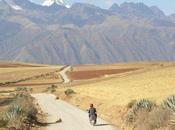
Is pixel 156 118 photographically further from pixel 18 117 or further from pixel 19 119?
pixel 18 117

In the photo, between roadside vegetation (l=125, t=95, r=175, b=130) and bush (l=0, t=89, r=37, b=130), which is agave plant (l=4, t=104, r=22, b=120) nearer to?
bush (l=0, t=89, r=37, b=130)

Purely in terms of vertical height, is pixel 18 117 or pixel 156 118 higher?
pixel 18 117

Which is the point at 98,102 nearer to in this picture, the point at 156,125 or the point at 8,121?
the point at 8,121

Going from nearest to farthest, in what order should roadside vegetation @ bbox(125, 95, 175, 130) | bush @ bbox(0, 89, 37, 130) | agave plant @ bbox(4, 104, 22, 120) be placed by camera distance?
roadside vegetation @ bbox(125, 95, 175, 130) → bush @ bbox(0, 89, 37, 130) → agave plant @ bbox(4, 104, 22, 120)

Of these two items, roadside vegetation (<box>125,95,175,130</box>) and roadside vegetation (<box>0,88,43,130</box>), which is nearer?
roadside vegetation (<box>125,95,175,130</box>)

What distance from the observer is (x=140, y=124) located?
26.5 metres

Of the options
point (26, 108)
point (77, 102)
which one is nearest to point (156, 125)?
point (26, 108)

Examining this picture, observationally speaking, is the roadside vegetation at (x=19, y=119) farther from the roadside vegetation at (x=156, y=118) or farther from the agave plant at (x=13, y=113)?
the roadside vegetation at (x=156, y=118)

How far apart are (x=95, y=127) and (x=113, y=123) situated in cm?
335

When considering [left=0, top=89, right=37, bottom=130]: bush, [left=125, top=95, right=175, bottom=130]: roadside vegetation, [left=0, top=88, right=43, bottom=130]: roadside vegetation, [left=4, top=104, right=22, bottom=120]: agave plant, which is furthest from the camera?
[left=4, top=104, right=22, bottom=120]: agave plant

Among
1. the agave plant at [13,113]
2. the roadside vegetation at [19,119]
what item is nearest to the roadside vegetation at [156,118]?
the roadside vegetation at [19,119]

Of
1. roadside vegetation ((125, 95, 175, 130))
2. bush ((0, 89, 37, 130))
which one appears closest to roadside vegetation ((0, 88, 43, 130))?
bush ((0, 89, 37, 130))

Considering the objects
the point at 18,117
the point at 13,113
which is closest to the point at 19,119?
the point at 18,117

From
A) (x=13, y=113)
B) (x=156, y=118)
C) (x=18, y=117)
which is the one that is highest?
(x=13, y=113)
